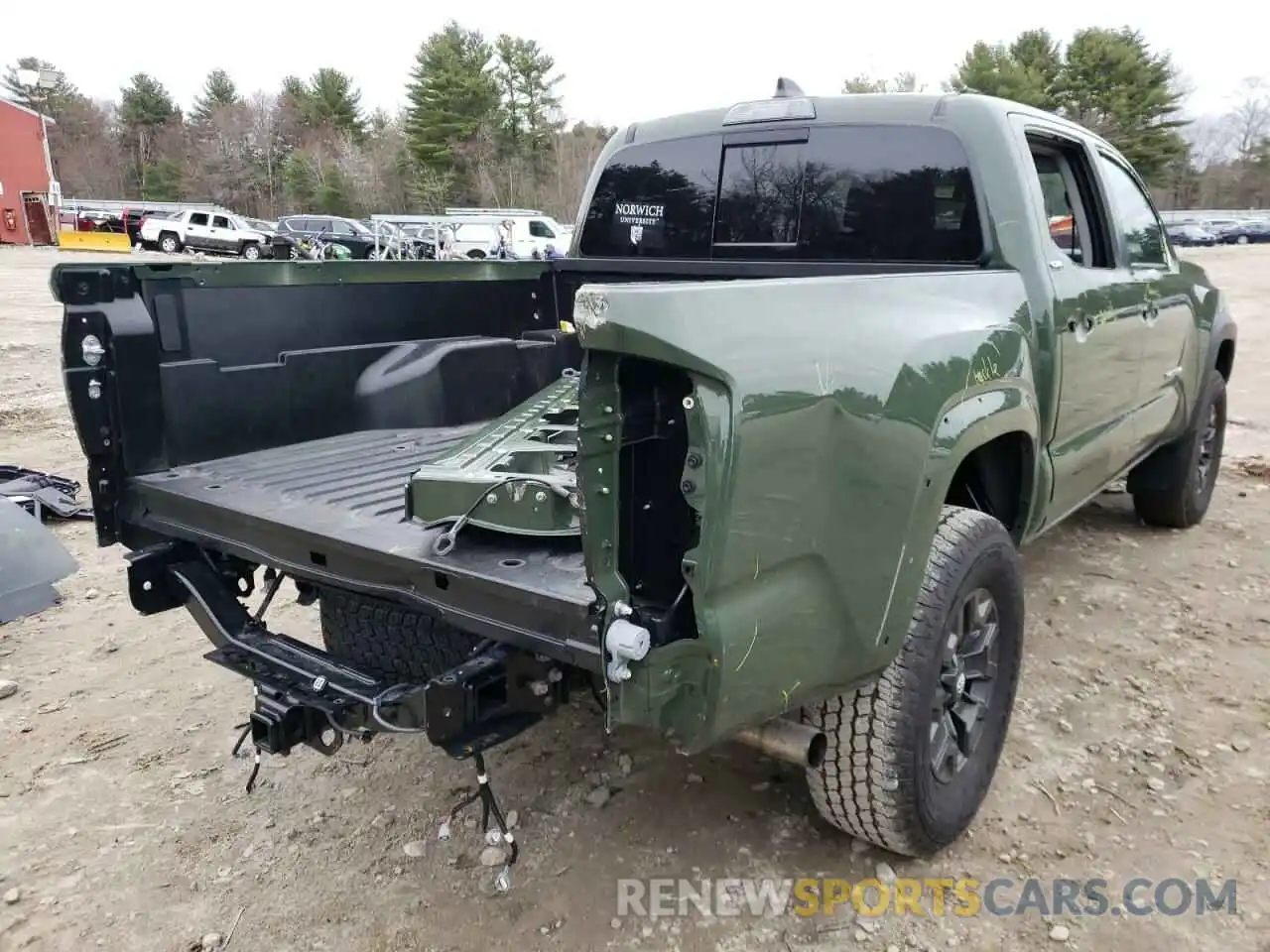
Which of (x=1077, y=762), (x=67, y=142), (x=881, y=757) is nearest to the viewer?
(x=881, y=757)

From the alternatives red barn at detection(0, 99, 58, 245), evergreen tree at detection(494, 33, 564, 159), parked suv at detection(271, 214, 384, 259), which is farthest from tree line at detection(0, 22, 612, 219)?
parked suv at detection(271, 214, 384, 259)

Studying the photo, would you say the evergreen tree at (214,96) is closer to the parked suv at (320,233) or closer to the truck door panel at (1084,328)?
the parked suv at (320,233)

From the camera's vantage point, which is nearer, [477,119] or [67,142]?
[477,119]

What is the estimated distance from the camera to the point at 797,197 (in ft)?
12.0

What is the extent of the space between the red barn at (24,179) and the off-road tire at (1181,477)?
4452cm

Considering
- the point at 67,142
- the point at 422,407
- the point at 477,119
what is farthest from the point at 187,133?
the point at 422,407

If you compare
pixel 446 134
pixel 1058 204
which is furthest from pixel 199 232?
pixel 1058 204

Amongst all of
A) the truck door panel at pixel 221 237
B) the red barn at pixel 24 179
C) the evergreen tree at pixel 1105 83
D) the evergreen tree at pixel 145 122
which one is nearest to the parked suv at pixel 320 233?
the truck door panel at pixel 221 237

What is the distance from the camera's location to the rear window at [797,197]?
334 centimetres

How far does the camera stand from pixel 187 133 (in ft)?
234

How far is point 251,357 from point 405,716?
62.1 inches

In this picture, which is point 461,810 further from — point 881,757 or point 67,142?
point 67,142

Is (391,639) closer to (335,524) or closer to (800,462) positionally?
(335,524)

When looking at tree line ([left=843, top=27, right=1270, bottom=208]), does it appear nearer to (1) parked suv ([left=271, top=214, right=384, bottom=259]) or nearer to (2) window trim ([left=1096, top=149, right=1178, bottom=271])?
(1) parked suv ([left=271, top=214, right=384, bottom=259])
